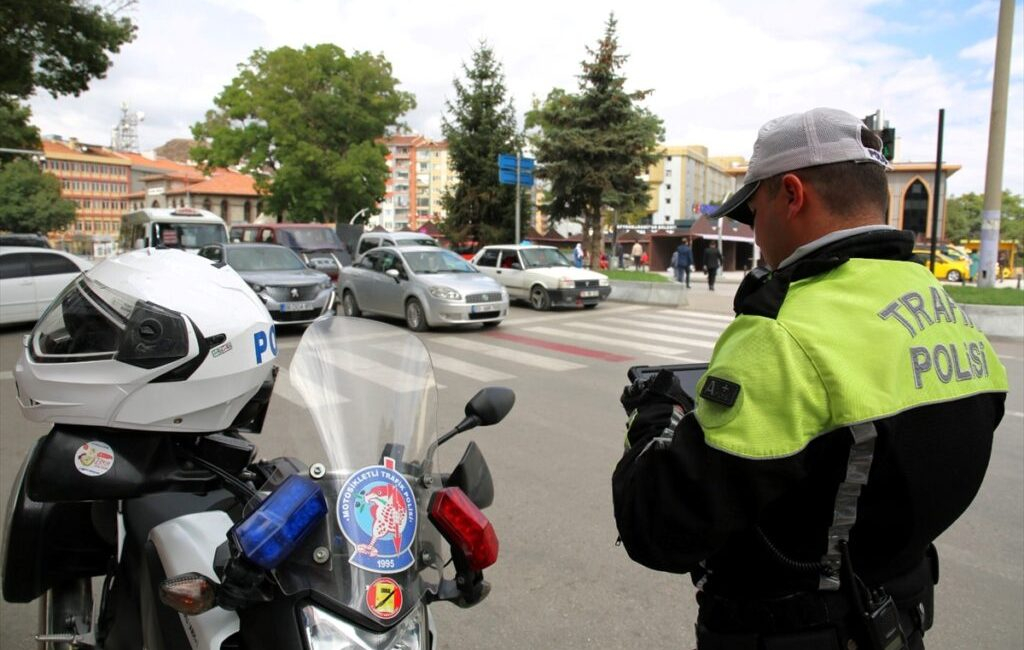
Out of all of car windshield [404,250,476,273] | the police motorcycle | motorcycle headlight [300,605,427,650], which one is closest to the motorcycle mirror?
the police motorcycle

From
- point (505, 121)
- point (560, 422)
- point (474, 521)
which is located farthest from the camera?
point (505, 121)

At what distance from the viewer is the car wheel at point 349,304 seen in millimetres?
15161

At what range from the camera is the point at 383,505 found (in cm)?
166

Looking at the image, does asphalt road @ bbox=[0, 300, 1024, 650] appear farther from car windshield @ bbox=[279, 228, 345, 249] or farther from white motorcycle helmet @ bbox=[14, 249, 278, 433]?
car windshield @ bbox=[279, 228, 345, 249]

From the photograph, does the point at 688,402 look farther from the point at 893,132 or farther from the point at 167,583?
the point at 893,132

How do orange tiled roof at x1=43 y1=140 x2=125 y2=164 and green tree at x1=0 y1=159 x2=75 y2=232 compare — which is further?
orange tiled roof at x1=43 y1=140 x2=125 y2=164

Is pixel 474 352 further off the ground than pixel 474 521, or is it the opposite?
pixel 474 521

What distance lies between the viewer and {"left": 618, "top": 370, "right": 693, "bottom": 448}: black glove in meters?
1.51

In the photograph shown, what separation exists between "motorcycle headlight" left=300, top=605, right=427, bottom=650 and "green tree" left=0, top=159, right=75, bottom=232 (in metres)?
81.7

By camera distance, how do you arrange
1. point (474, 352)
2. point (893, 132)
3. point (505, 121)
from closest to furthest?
point (474, 352), point (893, 132), point (505, 121)

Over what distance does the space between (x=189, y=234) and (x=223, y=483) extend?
2236 cm

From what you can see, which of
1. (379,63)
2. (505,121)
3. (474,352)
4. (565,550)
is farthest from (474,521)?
(379,63)

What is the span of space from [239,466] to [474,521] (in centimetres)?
112

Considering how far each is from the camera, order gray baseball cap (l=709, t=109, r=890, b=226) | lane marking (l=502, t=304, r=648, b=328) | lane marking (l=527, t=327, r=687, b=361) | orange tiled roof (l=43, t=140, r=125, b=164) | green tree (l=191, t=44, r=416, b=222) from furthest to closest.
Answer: orange tiled roof (l=43, t=140, r=125, b=164) → green tree (l=191, t=44, r=416, b=222) → lane marking (l=502, t=304, r=648, b=328) → lane marking (l=527, t=327, r=687, b=361) → gray baseball cap (l=709, t=109, r=890, b=226)
